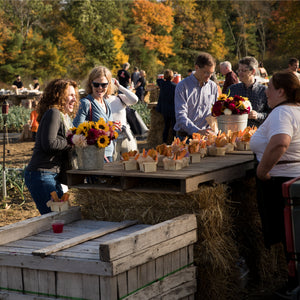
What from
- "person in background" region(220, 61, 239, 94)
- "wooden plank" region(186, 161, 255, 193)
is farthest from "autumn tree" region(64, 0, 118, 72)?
"wooden plank" region(186, 161, 255, 193)

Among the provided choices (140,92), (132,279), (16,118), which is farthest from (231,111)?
(140,92)

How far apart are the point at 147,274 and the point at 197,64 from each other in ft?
9.50

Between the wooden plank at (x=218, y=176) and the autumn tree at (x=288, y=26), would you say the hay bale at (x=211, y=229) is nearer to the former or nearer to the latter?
the wooden plank at (x=218, y=176)

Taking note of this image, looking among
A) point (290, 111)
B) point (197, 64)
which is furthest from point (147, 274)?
point (197, 64)

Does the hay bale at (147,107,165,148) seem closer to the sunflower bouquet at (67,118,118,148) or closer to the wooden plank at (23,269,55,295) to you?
the sunflower bouquet at (67,118,118,148)

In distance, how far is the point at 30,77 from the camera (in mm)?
41250

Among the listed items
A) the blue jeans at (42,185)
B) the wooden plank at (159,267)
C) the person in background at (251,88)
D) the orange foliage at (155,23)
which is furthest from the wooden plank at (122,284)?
the orange foliage at (155,23)

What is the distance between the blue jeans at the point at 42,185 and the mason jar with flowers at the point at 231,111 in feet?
5.71

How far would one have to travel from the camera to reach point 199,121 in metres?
5.73

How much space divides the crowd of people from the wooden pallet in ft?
0.96

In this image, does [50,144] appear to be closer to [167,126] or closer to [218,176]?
[218,176]

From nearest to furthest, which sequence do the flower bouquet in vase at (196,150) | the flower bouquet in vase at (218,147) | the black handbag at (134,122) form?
1. the flower bouquet in vase at (196,150)
2. the flower bouquet in vase at (218,147)
3. the black handbag at (134,122)

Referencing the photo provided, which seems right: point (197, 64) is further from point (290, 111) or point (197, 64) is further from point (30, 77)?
point (30, 77)

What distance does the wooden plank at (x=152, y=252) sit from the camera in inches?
116
